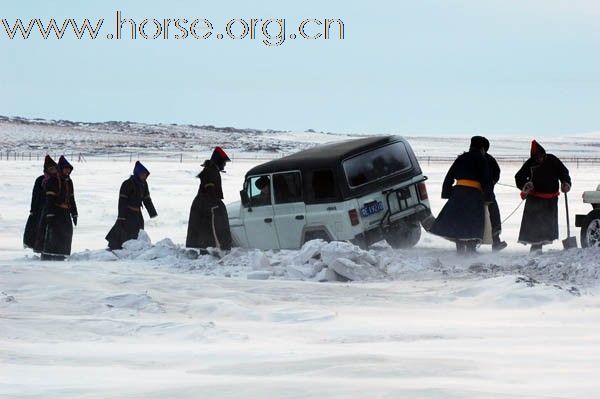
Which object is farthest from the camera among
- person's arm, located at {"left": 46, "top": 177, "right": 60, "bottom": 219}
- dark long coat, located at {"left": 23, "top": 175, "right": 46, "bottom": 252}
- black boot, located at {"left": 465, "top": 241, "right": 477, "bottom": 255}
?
dark long coat, located at {"left": 23, "top": 175, "right": 46, "bottom": 252}

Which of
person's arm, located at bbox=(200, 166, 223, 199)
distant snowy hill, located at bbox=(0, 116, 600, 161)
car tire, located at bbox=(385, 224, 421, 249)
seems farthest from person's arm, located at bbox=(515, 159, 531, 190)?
distant snowy hill, located at bbox=(0, 116, 600, 161)

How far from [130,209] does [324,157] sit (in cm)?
354

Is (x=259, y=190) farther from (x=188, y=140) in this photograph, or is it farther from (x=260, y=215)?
(x=188, y=140)

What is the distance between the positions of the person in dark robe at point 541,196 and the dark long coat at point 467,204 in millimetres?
620

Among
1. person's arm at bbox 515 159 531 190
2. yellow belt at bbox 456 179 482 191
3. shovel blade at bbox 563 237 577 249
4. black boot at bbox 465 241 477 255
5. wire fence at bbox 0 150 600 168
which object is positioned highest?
person's arm at bbox 515 159 531 190

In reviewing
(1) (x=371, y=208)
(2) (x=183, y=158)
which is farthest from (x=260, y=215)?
(2) (x=183, y=158)

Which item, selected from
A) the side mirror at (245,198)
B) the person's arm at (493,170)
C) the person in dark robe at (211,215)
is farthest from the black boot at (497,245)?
the person in dark robe at (211,215)

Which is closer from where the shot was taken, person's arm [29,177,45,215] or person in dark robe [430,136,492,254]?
person in dark robe [430,136,492,254]

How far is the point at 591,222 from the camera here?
581 inches

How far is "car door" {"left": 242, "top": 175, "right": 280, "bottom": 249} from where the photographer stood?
53.7 ft

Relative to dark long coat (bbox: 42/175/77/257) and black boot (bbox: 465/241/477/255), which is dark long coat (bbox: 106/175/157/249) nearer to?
dark long coat (bbox: 42/175/77/257)

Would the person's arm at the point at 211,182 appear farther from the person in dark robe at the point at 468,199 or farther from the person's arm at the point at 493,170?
the person's arm at the point at 493,170

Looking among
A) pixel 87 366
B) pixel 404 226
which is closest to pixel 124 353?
pixel 87 366

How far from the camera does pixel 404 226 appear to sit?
16469mm
